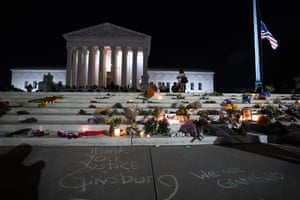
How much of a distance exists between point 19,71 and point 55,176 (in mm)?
50002

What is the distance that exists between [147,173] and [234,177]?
2.00 m

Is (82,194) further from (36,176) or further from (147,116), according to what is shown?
(147,116)

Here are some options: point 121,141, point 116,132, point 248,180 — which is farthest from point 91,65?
point 248,180

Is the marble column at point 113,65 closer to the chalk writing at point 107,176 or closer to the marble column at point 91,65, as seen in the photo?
the marble column at point 91,65

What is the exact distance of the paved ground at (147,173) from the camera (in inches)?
111

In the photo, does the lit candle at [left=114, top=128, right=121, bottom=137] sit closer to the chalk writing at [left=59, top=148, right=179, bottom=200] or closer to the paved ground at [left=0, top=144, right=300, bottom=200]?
the paved ground at [left=0, top=144, right=300, bottom=200]

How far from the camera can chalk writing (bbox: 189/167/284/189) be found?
320 cm

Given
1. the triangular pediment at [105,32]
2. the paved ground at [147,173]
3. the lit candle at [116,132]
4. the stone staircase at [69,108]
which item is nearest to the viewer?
the paved ground at [147,173]

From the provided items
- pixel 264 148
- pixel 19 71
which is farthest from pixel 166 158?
pixel 19 71

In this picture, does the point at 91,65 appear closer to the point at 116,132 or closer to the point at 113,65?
the point at 113,65

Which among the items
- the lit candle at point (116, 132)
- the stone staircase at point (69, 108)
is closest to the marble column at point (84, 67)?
the stone staircase at point (69, 108)

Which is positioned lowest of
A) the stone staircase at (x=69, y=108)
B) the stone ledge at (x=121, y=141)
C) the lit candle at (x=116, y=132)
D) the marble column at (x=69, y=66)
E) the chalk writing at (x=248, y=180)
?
the chalk writing at (x=248, y=180)

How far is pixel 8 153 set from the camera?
4746mm

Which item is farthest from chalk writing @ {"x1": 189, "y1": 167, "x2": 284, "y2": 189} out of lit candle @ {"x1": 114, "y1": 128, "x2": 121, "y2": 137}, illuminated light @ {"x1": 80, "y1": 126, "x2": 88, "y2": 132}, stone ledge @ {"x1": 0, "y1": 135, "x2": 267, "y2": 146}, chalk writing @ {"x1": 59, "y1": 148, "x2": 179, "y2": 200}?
illuminated light @ {"x1": 80, "y1": 126, "x2": 88, "y2": 132}
